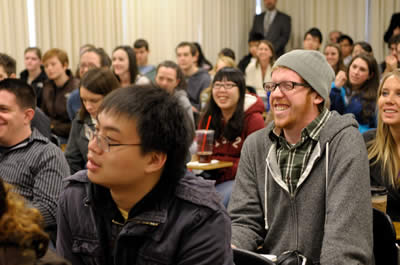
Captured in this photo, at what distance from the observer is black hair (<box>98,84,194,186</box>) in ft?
4.69

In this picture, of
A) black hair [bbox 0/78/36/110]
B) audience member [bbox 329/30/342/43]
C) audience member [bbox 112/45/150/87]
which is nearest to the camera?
black hair [bbox 0/78/36/110]

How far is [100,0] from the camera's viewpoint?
27.6 feet

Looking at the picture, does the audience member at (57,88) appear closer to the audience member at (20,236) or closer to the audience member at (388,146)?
the audience member at (388,146)

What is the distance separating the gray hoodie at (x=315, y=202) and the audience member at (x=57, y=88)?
12.0 ft

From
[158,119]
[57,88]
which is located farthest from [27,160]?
[57,88]

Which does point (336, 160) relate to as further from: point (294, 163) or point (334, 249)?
point (334, 249)

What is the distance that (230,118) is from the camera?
4.04 meters

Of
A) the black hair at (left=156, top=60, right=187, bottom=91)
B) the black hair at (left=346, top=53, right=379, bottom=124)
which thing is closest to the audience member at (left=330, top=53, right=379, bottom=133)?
the black hair at (left=346, top=53, right=379, bottom=124)

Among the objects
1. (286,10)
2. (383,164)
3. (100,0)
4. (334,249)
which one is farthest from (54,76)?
(286,10)

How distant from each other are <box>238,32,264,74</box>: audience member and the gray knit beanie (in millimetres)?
6678

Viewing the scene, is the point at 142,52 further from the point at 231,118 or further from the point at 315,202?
the point at 315,202

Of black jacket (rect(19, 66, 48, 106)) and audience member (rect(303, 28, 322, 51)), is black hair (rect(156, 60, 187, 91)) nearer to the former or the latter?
black jacket (rect(19, 66, 48, 106))

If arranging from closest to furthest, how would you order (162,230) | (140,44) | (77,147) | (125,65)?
(162,230) → (77,147) → (125,65) → (140,44)

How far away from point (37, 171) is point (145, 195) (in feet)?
3.90
